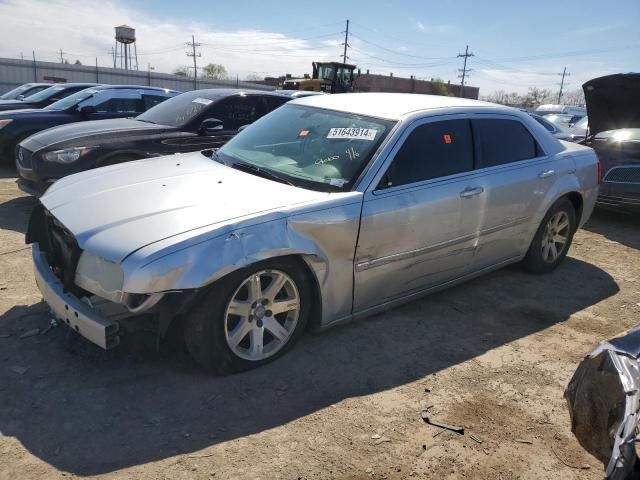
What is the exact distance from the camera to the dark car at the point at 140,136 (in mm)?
5832

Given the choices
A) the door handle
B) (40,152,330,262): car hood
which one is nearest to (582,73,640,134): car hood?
the door handle

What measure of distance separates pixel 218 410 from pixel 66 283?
1.12 metres

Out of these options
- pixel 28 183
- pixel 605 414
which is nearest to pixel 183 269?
pixel 605 414

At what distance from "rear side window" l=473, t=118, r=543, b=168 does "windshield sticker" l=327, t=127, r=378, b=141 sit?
1042 millimetres

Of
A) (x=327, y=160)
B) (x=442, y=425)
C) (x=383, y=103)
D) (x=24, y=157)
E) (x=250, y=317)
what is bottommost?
(x=442, y=425)

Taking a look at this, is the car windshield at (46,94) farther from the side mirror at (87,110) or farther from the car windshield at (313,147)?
the car windshield at (313,147)

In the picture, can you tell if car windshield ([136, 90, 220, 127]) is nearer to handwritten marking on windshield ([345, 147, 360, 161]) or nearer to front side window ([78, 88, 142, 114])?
front side window ([78, 88, 142, 114])

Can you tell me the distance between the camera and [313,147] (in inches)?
150

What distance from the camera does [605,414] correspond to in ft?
6.05

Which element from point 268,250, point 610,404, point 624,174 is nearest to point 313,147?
point 268,250

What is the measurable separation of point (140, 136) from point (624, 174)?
636 centimetres

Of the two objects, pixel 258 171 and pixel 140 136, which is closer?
pixel 258 171

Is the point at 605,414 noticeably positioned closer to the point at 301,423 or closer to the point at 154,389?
the point at 301,423

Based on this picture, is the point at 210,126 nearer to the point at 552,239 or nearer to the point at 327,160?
the point at 327,160
